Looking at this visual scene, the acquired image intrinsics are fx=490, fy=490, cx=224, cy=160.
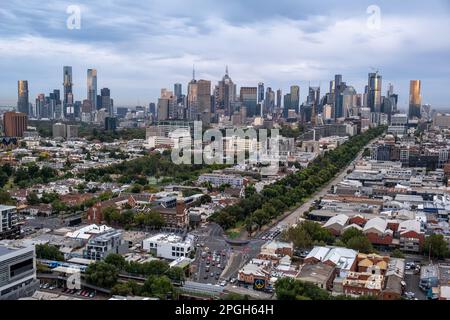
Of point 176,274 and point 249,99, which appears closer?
point 176,274

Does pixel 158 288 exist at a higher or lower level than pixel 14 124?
lower

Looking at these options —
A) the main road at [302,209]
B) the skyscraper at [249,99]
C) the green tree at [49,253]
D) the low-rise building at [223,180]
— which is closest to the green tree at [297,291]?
the green tree at [49,253]

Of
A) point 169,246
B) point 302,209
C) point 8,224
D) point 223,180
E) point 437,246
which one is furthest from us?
point 223,180

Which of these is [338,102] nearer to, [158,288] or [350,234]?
[350,234]

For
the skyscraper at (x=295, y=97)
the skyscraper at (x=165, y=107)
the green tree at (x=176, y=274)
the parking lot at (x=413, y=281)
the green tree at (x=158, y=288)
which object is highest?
the skyscraper at (x=295, y=97)

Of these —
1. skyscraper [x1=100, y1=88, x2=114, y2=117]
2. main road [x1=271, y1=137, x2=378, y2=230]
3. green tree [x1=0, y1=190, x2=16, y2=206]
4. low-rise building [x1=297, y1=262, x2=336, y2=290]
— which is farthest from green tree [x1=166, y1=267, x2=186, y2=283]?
skyscraper [x1=100, y1=88, x2=114, y2=117]

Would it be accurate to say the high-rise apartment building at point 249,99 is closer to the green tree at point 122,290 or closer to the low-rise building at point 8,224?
the low-rise building at point 8,224

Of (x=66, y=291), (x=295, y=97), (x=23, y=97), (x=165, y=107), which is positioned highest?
(x=295, y=97)

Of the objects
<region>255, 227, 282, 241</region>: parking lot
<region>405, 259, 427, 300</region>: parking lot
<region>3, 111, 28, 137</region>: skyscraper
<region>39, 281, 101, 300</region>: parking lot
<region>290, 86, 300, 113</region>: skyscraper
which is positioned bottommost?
Answer: <region>39, 281, 101, 300</region>: parking lot

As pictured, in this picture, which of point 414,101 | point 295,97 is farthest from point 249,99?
point 414,101

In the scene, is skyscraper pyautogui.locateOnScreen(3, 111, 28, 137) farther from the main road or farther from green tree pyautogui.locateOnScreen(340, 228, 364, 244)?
green tree pyautogui.locateOnScreen(340, 228, 364, 244)
